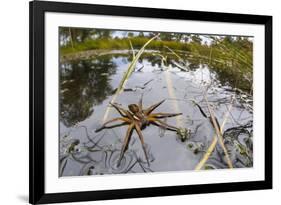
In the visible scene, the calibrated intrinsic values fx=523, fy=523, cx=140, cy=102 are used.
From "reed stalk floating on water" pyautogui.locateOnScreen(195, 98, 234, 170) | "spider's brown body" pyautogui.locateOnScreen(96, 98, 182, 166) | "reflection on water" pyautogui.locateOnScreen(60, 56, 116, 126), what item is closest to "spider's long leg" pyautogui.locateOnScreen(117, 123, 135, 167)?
"spider's brown body" pyautogui.locateOnScreen(96, 98, 182, 166)

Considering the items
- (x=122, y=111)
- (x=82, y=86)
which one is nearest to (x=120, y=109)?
(x=122, y=111)

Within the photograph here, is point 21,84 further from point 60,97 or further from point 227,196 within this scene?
point 227,196

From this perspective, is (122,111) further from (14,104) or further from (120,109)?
(14,104)

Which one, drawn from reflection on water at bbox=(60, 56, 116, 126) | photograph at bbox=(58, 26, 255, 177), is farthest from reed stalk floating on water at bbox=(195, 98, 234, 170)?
reflection on water at bbox=(60, 56, 116, 126)

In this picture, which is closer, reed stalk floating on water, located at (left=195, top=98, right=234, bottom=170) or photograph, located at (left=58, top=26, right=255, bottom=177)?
photograph, located at (left=58, top=26, right=255, bottom=177)

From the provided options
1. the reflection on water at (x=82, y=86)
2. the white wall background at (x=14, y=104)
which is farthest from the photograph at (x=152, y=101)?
the white wall background at (x=14, y=104)

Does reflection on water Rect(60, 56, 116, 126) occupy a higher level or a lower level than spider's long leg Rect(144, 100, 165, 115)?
higher

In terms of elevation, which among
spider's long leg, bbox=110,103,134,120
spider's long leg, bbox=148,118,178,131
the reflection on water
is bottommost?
spider's long leg, bbox=148,118,178,131

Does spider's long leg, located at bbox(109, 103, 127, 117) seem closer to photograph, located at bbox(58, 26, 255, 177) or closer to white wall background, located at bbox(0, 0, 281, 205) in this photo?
photograph, located at bbox(58, 26, 255, 177)

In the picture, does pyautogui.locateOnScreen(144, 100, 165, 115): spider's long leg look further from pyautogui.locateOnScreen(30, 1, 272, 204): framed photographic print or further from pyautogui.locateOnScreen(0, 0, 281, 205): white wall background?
pyautogui.locateOnScreen(0, 0, 281, 205): white wall background
